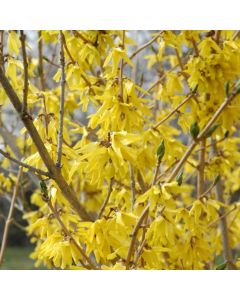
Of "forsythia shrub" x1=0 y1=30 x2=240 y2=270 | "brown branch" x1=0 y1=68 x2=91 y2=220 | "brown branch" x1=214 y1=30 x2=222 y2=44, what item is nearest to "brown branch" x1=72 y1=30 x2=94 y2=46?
"forsythia shrub" x1=0 y1=30 x2=240 y2=270

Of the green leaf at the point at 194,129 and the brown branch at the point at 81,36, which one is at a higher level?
the brown branch at the point at 81,36

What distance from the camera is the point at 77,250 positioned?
3.77ft

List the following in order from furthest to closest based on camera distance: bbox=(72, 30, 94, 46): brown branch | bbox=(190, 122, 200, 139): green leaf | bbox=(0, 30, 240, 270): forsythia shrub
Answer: bbox=(72, 30, 94, 46): brown branch → bbox=(0, 30, 240, 270): forsythia shrub → bbox=(190, 122, 200, 139): green leaf

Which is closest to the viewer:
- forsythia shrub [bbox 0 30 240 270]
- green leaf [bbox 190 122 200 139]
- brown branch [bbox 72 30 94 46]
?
green leaf [bbox 190 122 200 139]

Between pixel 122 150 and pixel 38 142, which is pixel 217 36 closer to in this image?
pixel 122 150

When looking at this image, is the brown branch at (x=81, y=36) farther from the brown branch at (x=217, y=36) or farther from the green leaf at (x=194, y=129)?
the green leaf at (x=194, y=129)

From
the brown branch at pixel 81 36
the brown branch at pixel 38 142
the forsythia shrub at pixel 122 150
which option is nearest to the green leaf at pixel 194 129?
the forsythia shrub at pixel 122 150

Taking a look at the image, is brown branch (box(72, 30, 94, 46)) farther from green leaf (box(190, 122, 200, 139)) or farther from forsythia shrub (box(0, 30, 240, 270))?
green leaf (box(190, 122, 200, 139))

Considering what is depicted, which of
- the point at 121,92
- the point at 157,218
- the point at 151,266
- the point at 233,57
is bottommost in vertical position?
the point at 151,266

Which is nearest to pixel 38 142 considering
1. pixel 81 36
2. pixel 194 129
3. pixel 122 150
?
pixel 122 150
